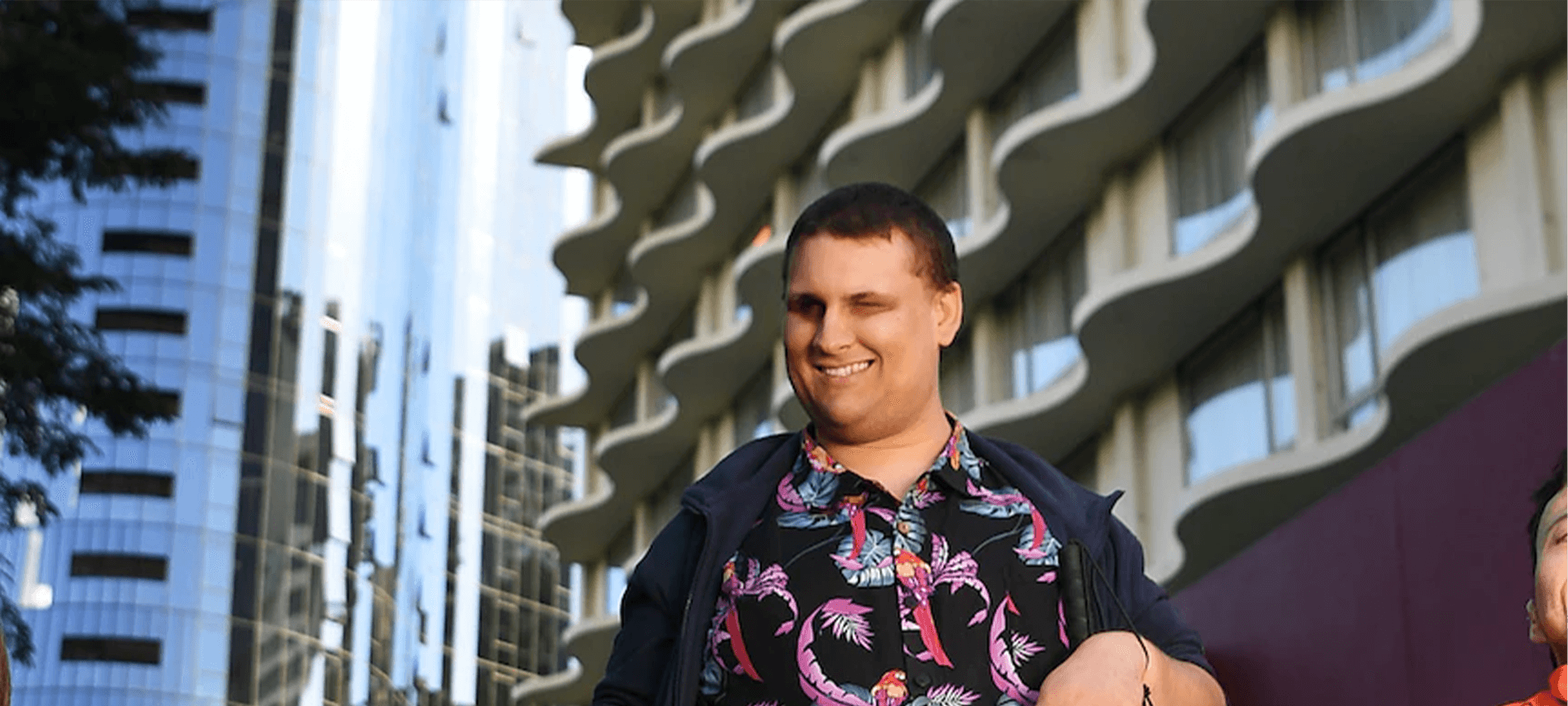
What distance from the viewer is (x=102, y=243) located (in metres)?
76.6

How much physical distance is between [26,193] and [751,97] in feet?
44.0

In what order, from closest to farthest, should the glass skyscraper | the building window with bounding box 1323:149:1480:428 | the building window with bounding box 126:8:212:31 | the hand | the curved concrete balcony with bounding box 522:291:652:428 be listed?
the hand
the building window with bounding box 1323:149:1480:428
the curved concrete balcony with bounding box 522:291:652:428
the glass skyscraper
the building window with bounding box 126:8:212:31

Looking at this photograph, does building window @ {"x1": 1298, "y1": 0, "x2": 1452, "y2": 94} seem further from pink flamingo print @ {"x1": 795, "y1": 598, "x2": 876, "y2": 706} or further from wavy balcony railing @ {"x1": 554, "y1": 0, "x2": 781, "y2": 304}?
pink flamingo print @ {"x1": 795, "y1": 598, "x2": 876, "y2": 706}

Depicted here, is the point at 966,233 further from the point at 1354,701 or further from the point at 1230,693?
the point at 1354,701

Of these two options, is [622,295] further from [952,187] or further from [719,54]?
[952,187]

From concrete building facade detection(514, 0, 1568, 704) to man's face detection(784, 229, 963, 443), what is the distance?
1256 centimetres

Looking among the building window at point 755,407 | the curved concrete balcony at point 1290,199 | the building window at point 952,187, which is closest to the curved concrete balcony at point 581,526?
the building window at point 755,407

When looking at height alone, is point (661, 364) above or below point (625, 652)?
above

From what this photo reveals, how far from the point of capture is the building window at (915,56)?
28719 millimetres

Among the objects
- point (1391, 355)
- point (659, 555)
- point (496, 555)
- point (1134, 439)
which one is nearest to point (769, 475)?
point (659, 555)

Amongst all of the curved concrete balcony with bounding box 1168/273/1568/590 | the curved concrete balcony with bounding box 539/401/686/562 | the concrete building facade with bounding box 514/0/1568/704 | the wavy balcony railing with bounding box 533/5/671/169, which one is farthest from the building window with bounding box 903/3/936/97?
the wavy balcony railing with bounding box 533/5/671/169

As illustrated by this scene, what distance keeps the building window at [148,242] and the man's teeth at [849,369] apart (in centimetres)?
7636

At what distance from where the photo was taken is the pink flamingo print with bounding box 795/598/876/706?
9.74 ft

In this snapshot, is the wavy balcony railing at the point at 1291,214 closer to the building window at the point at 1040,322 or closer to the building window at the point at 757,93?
the building window at the point at 1040,322
